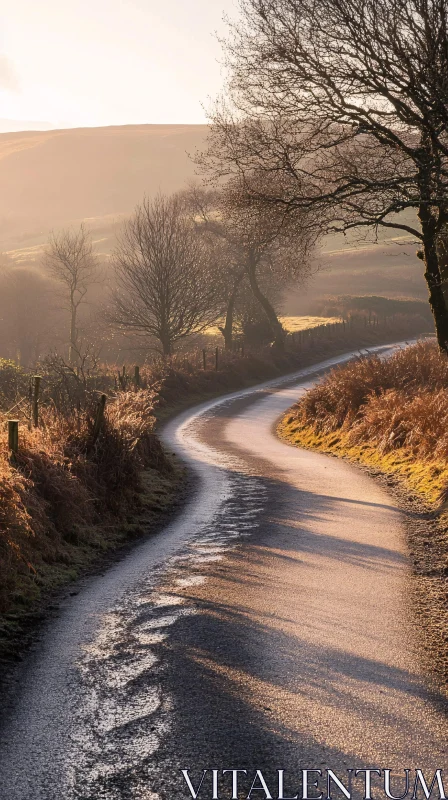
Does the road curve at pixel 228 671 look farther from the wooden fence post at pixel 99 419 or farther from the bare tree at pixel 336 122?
the bare tree at pixel 336 122

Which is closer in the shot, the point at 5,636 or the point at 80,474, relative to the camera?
the point at 5,636

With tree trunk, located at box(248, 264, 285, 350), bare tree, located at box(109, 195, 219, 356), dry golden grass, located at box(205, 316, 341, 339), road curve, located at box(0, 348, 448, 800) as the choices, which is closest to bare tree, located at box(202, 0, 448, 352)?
road curve, located at box(0, 348, 448, 800)

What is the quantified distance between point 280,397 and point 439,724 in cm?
2904

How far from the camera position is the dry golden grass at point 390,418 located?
15.1 metres

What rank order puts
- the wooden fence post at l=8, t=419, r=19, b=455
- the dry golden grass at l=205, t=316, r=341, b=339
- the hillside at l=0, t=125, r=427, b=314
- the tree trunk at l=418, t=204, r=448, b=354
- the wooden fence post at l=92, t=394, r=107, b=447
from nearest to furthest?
the wooden fence post at l=8, t=419, r=19, b=455, the wooden fence post at l=92, t=394, r=107, b=447, the tree trunk at l=418, t=204, r=448, b=354, the dry golden grass at l=205, t=316, r=341, b=339, the hillside at l=0, t=125, r=427, b=314

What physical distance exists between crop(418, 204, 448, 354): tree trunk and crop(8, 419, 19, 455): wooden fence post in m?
13.8

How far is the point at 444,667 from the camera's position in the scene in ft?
21.0

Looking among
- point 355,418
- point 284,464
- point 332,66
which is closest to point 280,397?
point 355,418

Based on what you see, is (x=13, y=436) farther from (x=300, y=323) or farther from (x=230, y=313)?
(x=300, y=323)

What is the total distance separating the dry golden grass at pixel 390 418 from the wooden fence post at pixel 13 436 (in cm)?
656

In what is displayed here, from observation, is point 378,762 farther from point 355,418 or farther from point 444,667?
point 355,418

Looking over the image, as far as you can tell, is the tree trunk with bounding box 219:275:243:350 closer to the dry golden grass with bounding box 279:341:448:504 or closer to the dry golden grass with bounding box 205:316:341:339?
the dry golden grass with bounding box 205:316:341:339

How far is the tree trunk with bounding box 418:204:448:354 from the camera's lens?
21.3 m

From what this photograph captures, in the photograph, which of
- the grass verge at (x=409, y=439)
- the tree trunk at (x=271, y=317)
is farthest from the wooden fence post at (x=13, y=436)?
the tree trunk at (x=271, y=317)
